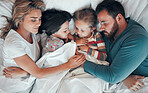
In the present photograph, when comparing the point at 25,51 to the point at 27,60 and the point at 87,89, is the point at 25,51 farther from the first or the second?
the point at 87,89

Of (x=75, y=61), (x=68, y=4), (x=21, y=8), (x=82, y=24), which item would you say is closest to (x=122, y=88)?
(x=75, y=61)

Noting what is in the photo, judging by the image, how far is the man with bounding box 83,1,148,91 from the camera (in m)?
1.12

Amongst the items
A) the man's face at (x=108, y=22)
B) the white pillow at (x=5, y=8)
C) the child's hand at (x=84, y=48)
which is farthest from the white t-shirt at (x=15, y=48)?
the man's face at (x=108, y=22)

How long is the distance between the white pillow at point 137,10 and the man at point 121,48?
84mm

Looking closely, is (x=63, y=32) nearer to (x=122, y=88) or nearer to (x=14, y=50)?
(x=14, y=50)

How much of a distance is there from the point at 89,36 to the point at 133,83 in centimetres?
68

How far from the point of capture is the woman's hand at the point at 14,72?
132 centimetres

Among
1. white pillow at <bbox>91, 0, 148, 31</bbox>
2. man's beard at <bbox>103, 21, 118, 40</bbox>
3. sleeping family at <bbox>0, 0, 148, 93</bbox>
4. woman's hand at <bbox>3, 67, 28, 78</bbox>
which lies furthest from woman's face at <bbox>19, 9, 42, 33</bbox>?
white pillow at <bbox>91, 0, 148, 31</bbox>

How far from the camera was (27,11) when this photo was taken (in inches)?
50.6

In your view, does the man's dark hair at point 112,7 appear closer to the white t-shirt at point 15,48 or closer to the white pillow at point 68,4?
the white pillow at point 68,4

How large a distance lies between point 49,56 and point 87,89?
508 millimetres

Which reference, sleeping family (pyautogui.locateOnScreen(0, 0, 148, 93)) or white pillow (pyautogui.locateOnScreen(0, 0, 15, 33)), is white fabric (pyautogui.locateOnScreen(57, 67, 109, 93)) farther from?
white pillow (pyautogui.locateOnScreen(0, 0, 15, 33))

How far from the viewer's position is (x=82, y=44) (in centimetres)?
152

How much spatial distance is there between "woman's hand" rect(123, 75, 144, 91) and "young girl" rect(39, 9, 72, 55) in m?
0.75
